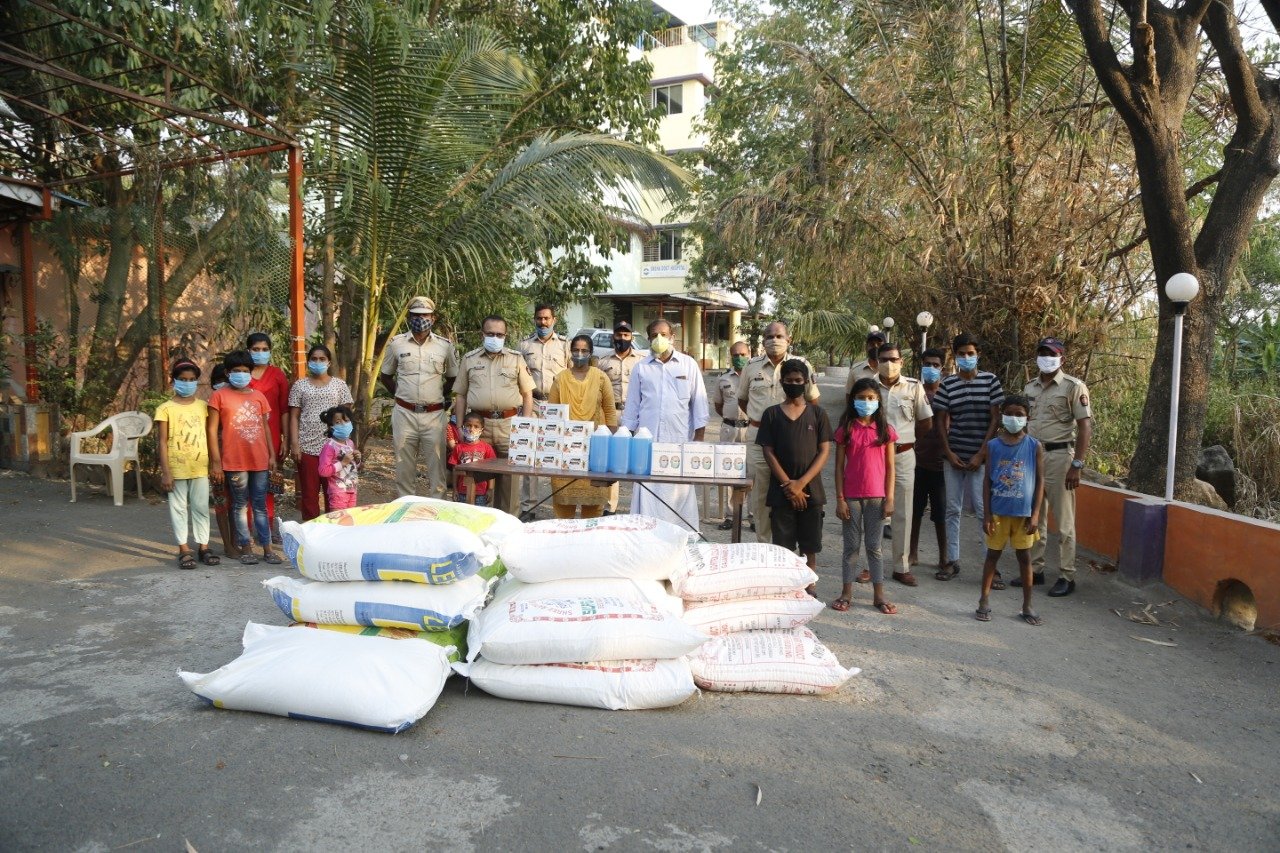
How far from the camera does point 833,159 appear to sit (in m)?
10.2

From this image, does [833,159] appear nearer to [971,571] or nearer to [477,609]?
[971,571]

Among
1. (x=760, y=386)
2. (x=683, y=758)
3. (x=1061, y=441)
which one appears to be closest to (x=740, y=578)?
(x=683, y=758)

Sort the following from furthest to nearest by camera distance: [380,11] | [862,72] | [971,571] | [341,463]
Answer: [862,72], [380,11], [971,571], [341,463]

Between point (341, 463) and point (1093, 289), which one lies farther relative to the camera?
point (1093, 289)

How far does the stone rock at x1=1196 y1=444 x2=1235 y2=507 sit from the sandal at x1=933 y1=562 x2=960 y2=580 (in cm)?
453

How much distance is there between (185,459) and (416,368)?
1.87 meters

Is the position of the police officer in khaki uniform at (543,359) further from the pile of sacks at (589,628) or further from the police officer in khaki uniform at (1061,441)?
the police officer in khaki uniform at (1061,441)

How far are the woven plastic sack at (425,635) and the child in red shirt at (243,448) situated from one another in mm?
2444

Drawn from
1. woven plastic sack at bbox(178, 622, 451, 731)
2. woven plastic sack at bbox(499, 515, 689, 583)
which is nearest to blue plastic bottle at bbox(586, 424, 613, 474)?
woven plastic sack at bbox(499, 515, 689, 583)

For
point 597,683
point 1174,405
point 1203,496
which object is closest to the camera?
point 597,683

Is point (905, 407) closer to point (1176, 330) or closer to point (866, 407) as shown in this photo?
point (866, 407)

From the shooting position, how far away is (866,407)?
5.62 meters

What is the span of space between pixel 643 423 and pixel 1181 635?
13.4ft

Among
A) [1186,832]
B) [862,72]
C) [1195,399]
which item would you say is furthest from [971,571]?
[862,72]
